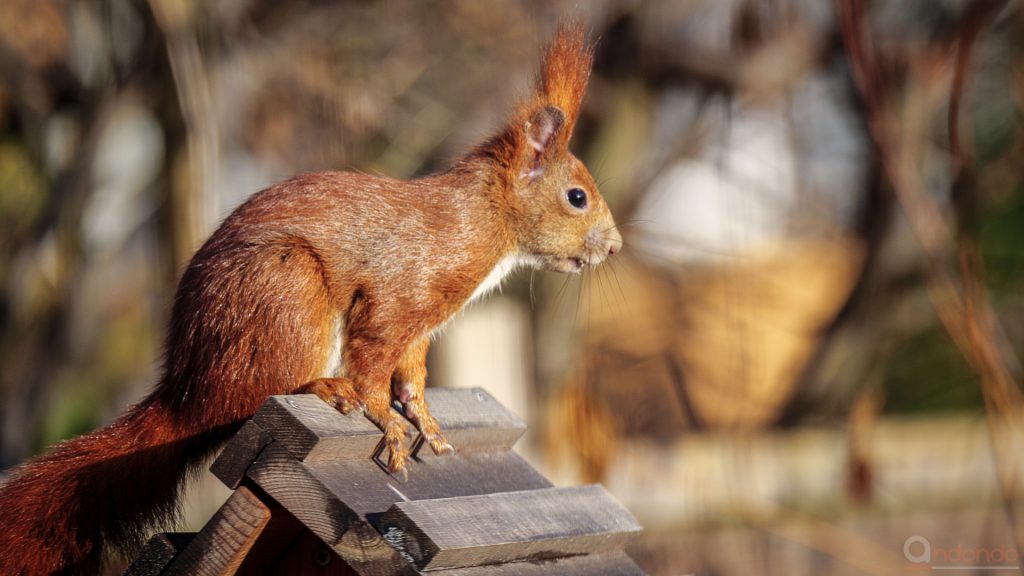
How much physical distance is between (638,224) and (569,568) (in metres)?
3.39

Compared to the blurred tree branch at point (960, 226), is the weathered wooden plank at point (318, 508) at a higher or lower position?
lower

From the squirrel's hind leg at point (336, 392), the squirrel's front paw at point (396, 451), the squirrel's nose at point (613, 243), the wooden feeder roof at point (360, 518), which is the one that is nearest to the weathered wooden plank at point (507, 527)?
the wooden feeder roof at point (360, 518)

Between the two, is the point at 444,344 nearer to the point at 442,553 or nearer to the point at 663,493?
the point at 663,493

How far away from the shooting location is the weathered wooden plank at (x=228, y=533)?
176cm

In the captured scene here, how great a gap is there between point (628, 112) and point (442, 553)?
391 centimetres

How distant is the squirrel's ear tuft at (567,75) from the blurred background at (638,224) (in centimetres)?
130

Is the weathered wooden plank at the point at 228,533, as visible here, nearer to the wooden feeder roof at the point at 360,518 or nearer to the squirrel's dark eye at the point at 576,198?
the wooden feeder roof at the point at 360,518

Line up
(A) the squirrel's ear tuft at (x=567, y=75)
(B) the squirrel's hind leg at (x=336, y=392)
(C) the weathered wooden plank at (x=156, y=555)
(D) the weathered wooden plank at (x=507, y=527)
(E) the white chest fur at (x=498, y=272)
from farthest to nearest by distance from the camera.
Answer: (A) the squirrel's ear tuft at (x=567, y=75) < (E) the white chest fur at (x=498, y=272) < (B) the squirrel's hind leg at (x=336, y=392) < (C) the weathered wooden plank at (x=156, y=555) < (D) the weathered wooden plank at (x=507, y=527)

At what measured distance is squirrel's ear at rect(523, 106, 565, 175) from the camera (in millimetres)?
2486

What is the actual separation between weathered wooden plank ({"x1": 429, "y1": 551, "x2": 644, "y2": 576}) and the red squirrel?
241mm

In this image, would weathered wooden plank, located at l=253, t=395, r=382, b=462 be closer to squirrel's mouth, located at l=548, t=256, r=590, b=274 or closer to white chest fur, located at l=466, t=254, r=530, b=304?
white chest fur, located at l=466, t=254, r=530, b=304

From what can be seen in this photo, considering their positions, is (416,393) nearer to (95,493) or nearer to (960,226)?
(95,493)

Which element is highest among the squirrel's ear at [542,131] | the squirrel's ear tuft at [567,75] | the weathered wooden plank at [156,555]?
the squirrel's ear tuft at [567,75]

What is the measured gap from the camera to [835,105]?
5.73m
